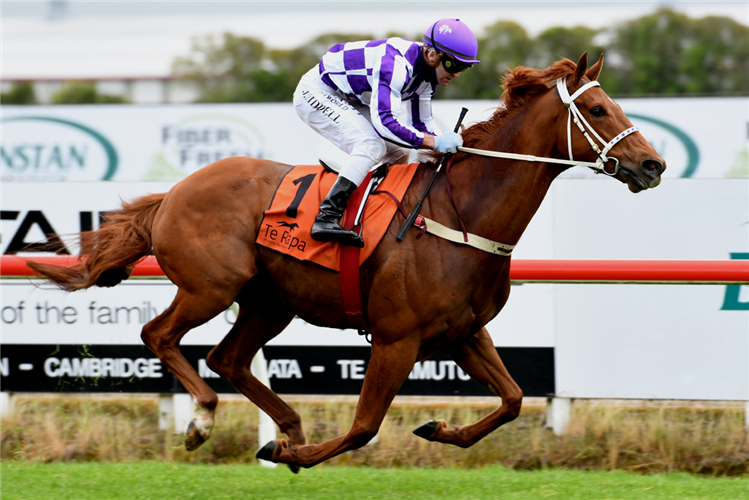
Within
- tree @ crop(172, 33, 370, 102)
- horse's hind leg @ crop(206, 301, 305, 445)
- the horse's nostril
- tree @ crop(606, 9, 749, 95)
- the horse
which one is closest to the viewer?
the horse's nostril

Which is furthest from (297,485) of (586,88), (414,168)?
(586,88)

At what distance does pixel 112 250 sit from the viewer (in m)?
4.27

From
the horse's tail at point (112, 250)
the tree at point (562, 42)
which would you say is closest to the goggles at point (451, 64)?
the horse's tail at point (112, 250)

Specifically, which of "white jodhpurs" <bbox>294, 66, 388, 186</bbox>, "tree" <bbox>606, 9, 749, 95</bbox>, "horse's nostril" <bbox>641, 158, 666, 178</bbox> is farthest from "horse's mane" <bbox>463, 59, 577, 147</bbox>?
"tree" <bbox>606, 9, 749, 95</bbox>

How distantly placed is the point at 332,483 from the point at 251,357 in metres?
0.78

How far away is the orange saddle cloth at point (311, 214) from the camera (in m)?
3.79

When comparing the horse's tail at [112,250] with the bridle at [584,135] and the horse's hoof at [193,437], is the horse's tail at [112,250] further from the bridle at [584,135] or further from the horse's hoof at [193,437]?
the bridle at [584,135]

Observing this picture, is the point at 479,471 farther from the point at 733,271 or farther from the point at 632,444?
the point at 733,271

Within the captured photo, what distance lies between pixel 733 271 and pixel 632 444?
1.18 metres

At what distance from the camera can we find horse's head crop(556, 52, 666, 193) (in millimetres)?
3453

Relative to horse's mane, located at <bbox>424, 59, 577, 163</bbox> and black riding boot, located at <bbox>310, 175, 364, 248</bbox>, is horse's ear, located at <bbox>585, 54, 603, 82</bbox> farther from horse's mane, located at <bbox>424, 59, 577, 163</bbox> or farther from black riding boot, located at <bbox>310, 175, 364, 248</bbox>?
black riding boot, located at <bbox>310, 175, 364, 248</bbox>

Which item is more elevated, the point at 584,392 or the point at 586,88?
the point at 586,88

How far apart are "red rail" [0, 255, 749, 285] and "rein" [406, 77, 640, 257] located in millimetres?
784

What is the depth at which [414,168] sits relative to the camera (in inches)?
155
